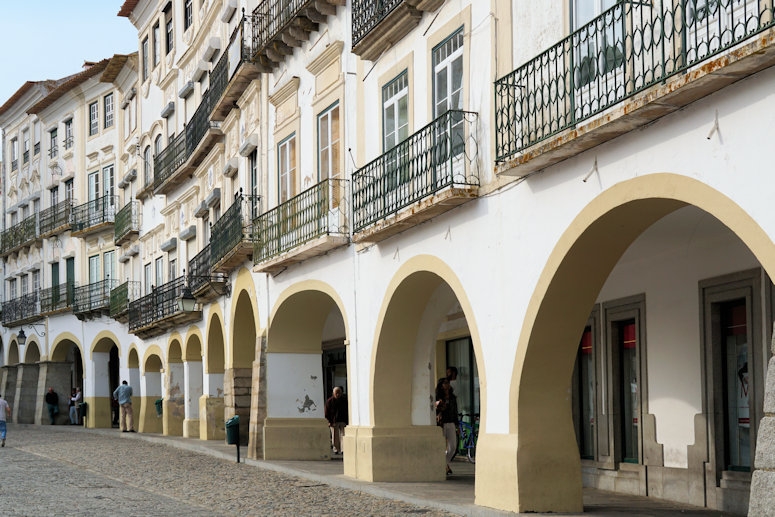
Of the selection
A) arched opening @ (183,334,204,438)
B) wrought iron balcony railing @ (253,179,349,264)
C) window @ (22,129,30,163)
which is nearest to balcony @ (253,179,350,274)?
wrought iron balcony railing @ (253,179,349,264)

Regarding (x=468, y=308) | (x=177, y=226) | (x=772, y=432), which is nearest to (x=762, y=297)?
(x=468, y=308)

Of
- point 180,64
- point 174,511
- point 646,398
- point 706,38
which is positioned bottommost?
point 174,511

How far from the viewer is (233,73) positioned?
2344cm

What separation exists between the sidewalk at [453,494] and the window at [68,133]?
89.3ft

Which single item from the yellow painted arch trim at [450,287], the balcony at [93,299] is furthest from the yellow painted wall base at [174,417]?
the yellow painted arch trim at [450,287]

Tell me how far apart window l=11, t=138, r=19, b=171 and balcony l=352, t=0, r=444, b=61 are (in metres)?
38.3

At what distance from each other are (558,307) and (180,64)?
72.8 feet

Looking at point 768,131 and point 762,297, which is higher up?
point 768,131

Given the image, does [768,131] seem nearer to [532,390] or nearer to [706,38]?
[706,38]

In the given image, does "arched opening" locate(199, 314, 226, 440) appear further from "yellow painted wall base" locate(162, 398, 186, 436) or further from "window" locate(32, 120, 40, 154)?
"window" locate(32, 120, 40, 154)

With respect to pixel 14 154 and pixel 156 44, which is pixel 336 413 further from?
pixel 14 154

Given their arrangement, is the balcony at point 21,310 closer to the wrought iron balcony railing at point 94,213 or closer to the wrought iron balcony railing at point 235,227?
the wrought iron balcony railing at point 94,213

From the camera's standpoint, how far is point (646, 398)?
14.8 m

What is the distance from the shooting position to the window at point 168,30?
33925 millimetres
